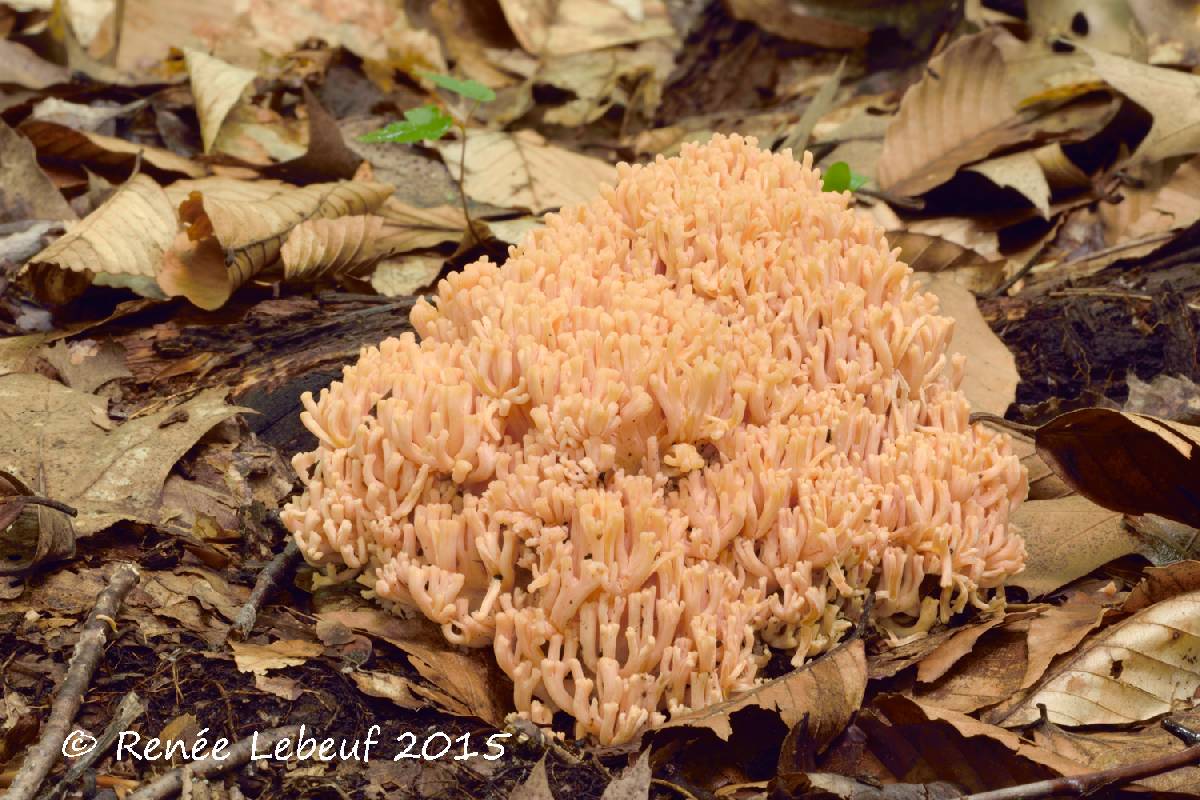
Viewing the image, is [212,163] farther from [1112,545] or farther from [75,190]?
[1112,545]

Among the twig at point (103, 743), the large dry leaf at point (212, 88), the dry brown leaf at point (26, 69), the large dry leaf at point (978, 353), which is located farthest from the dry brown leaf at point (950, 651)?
the dry brown leaf at point (26, 69)

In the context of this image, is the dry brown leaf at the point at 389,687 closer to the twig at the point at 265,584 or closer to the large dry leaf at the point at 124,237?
the twig at the point at 265,584

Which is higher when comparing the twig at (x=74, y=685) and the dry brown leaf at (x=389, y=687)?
the twig at (x=74, y=685)

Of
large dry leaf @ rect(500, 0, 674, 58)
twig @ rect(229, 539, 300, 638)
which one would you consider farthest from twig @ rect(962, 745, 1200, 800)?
large dry leaf @ rect(500, 0, 674, 58)

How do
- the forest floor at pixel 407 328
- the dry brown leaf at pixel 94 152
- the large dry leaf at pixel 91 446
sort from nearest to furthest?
the forest floor at pixel 407 328 → the large dry leaf at pixel 91 446 → the dry brown leaf at pixel 94 152

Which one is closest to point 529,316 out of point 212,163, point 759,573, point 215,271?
point 759,573

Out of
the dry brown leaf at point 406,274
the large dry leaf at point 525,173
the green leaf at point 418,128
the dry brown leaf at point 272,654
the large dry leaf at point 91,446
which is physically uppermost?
the green leaf at point 418,128

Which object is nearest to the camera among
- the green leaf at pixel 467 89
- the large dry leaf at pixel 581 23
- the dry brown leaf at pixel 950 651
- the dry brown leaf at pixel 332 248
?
the dry brown leaf at pixel 950 651
